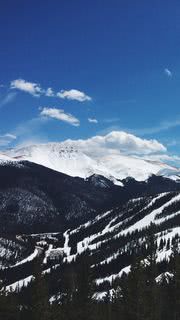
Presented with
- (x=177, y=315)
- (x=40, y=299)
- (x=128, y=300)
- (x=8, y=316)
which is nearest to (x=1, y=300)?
(x=8, y=316)

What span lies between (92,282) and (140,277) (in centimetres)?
661

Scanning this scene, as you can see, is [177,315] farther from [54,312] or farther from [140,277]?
[54,312]

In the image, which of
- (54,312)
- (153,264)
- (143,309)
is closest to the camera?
(153,264)

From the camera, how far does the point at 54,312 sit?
75562mm

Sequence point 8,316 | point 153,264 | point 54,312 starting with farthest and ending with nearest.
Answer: point 8,316 < point 54,312 < point 153,264

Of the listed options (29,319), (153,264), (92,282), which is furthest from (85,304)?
(153,264)

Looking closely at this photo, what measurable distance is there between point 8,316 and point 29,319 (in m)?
17.1

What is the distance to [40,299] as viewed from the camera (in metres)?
68.0

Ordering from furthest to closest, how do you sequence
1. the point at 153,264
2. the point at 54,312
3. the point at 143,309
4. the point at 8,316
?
1. the point at 8,316
2. the point at 54,312
3. the point at 143,309
4. the point at 153,264

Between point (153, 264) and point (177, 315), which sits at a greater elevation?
point (153, 264)

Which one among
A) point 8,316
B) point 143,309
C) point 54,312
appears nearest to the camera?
point 143,309

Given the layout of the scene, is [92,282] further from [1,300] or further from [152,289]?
[1,300]

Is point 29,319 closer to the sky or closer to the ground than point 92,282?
closer to the ground

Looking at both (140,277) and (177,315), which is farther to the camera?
(177,315)
